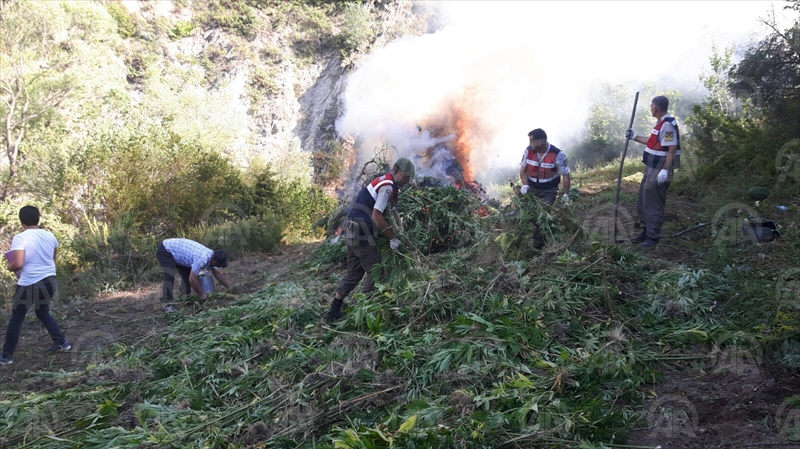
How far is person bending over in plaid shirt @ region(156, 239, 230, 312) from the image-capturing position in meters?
7.19

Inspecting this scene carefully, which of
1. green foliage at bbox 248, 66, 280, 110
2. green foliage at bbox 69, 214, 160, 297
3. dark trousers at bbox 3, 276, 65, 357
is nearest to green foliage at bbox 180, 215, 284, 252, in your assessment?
green foliage at bbox 69, 214, 160, 297

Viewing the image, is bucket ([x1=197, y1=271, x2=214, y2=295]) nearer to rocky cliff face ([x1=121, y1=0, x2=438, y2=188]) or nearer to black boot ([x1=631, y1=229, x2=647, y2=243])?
black boot ([x1=631, y1=229, x2=647, y2=243])

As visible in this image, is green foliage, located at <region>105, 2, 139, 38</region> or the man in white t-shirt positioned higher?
green foliage, located at <region>105, 2, 139, 38</region>

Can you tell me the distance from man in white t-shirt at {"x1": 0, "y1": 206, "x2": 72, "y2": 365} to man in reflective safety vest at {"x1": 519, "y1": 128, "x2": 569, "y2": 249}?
538 cm

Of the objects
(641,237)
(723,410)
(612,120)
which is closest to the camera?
(723,410)

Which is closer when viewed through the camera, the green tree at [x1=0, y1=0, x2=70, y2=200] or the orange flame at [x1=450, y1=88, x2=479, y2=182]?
the orange flame at [x1=450, y1=88, x2=479, y2=182]

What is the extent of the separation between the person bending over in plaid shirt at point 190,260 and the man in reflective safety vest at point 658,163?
17.7 ft

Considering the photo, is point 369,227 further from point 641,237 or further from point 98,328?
point 98,328

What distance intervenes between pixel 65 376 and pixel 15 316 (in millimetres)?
1262

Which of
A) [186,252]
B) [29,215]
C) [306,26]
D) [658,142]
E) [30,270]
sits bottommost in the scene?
[186,252]

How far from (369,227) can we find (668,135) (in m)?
3.81

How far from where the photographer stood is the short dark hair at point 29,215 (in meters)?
5.79

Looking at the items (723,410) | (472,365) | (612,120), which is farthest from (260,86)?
(723,410)

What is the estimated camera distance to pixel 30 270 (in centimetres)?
575
